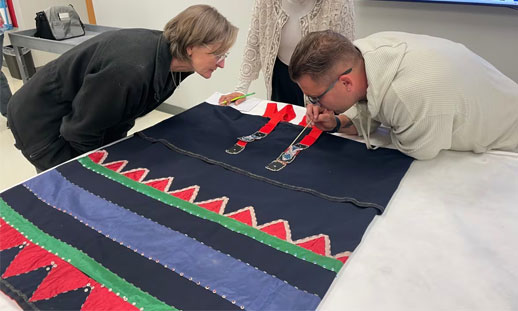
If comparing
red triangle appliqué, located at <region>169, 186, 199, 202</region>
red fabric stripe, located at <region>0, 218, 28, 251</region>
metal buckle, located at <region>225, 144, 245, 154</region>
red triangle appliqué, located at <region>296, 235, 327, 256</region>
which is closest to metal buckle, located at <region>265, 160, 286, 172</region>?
metal buckle, located at <region>225, 144, 245, 154</region>

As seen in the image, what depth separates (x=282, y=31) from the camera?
1756 millimetres

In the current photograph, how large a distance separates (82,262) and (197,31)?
791 mm

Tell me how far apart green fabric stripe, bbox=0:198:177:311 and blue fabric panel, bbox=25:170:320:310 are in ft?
0.28

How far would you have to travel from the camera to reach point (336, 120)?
1.47 meters

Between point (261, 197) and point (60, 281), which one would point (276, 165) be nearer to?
point (261, 197)

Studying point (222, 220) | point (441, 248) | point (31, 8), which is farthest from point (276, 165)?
point (31, 8)

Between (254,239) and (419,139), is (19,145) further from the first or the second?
(419,139)

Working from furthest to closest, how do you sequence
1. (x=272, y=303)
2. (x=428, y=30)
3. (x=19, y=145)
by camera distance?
1. (x=428, y=30)
2. (x=19, y=145)
3. (x=272, y=303)

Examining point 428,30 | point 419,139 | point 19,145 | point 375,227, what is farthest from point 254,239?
point 428,30

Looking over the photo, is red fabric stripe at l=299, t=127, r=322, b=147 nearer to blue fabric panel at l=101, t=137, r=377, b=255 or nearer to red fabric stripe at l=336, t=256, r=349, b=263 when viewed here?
blue fabric panel at l=101, t=137, r=377, b=255

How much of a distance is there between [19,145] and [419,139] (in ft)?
4.59

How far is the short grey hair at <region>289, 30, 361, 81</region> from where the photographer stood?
1.23 meters

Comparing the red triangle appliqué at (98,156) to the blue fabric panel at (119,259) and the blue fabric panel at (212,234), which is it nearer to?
the blue fabric panel at (212,234)

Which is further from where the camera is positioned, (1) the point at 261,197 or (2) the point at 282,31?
(2) the point at 282,31
